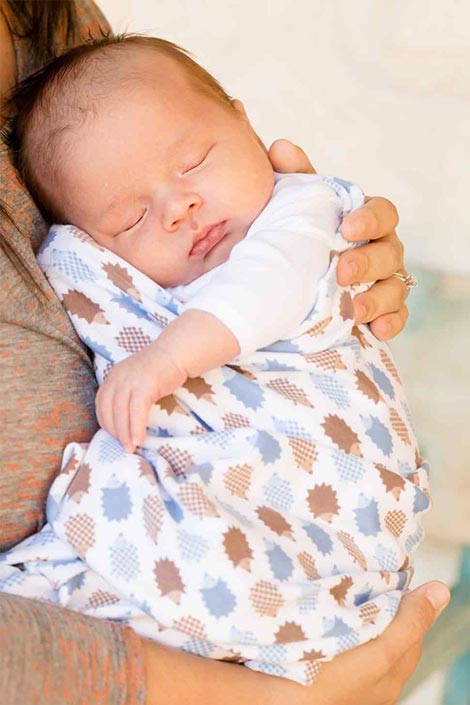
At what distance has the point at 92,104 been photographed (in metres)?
1.12

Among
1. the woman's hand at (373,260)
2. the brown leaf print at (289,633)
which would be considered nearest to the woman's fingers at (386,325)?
the woman's hand at (373,260)

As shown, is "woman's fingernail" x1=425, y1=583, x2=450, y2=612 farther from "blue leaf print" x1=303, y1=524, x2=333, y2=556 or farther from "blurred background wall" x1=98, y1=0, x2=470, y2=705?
"blurred background wall" x1=98, y1=0, x2=470, y2=705

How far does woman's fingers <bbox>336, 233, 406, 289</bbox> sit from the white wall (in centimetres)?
73

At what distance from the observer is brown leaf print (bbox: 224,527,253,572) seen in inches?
36.3

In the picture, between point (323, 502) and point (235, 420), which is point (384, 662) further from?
point (235, 420)

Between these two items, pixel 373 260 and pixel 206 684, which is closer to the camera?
pixel 206 684

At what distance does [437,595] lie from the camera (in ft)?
3.68

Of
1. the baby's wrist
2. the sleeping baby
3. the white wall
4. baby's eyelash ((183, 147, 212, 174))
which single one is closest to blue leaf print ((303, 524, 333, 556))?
the sleeping baby

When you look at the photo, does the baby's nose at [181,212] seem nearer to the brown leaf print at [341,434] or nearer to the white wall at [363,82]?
the brown leaf print at [341,434]

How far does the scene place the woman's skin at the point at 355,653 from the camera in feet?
2.96

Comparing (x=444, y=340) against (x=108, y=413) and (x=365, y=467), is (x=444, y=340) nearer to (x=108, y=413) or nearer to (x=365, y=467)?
(x=365, y=467)

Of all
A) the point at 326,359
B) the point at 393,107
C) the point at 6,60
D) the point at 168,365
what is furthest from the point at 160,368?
the point at 393,107

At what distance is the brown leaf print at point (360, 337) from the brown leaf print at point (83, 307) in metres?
0.30

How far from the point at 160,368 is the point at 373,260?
36 cm
